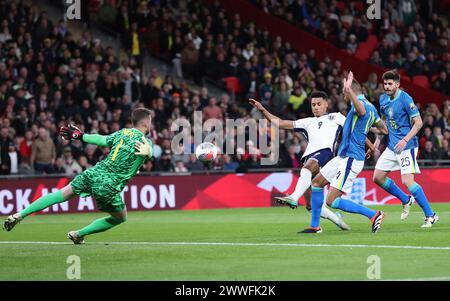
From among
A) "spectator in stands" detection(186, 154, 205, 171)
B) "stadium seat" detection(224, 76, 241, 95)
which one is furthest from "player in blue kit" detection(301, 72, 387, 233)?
"stadium seat" detection(224, 76, 241, 95)

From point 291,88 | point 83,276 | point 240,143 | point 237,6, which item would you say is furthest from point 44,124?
point 83,276

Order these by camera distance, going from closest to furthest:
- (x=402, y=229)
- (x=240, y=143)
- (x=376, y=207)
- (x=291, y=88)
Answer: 1. (x=402, y=229)
2. (x=376, y=207)
3. (x=240, y=143)
4. (x=291, y=88)

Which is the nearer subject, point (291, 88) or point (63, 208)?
point (63, 208)

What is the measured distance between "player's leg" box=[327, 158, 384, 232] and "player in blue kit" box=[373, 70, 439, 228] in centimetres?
Answer: 89

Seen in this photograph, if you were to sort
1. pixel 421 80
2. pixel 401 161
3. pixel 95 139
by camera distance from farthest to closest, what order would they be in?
Result: pixel 421 80 → pixel 401 161 → pixel 95 139

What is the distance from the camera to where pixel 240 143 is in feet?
89.0

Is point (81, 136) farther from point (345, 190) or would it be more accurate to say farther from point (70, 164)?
point (70, 164)

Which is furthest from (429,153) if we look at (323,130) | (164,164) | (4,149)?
(323,130)

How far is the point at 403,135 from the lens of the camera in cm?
1692

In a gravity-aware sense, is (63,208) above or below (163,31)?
below

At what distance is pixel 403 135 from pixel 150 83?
13.1 metres

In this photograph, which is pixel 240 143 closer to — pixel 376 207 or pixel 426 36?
pixel 376 207

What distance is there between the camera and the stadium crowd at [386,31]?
3444 centimetres

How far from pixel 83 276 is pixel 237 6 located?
985 inches
